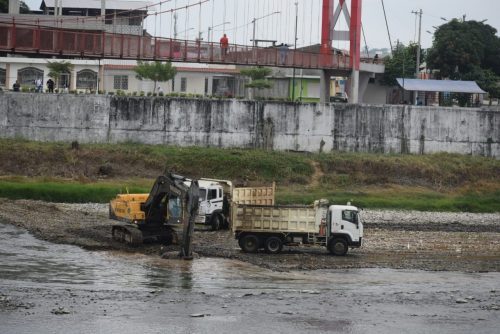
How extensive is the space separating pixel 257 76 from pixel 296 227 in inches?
1653

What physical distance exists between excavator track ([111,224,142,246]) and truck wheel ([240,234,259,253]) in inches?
169

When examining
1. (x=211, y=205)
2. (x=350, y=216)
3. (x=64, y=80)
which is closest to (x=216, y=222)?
(x=211, y=205)

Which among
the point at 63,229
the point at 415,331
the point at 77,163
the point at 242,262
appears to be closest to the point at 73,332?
the point at 415,331

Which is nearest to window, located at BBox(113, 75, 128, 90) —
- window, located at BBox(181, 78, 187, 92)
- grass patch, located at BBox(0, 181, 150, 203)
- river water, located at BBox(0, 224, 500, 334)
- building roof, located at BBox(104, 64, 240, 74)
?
building roof, located at BBox(104, 64, 240, 74)

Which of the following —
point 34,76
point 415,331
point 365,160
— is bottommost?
point 415,331

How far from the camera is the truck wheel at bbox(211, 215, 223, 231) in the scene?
46597 mm

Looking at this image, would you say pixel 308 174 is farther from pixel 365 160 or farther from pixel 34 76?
pixel 34 76

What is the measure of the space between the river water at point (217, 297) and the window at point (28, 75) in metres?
43.3

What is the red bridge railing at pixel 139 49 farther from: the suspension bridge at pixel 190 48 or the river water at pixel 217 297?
the river water at pixel 217 297

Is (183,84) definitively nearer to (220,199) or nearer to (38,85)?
(38,85)

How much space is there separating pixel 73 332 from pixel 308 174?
36.5 metres

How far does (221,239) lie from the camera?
4466 centimetres

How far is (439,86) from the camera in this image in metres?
76.7

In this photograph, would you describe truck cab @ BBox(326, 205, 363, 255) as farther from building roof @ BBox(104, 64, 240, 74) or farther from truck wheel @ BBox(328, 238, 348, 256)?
building roof @ BBox(104, 64, 240, 74)
